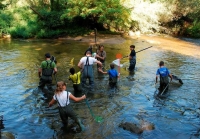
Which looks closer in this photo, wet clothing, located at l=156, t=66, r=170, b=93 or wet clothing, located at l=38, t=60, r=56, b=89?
wet clothing, located at l=38, t=60, r=56, b=89

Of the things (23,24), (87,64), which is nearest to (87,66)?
(87,64)

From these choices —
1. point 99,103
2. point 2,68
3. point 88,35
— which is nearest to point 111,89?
point 99,103

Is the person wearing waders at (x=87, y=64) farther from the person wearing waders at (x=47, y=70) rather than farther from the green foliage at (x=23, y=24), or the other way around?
the green foliage at (x=23, y=24)

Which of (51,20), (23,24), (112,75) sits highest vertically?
(51,20)

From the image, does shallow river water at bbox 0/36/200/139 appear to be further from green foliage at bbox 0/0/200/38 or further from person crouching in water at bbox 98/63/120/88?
green foliage at bbox 0/0/200/38

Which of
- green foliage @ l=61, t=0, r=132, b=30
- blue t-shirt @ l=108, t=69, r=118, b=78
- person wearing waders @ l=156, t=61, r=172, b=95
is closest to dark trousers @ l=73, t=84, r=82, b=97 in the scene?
blue t-shirt @ l=108, t=69, r=118, b=78

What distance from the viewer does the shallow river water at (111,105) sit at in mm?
7141

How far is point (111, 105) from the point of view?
910 centimetres

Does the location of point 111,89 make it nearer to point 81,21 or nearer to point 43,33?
point 43,33

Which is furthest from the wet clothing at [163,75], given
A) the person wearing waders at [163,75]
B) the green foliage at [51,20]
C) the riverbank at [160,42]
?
the green foliage at [51,20]

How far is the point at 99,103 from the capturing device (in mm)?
9266

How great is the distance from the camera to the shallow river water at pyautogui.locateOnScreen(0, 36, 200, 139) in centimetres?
714

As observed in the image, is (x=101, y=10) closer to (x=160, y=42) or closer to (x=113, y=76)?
(x=160, y=42)

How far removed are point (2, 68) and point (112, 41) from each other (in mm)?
12494
